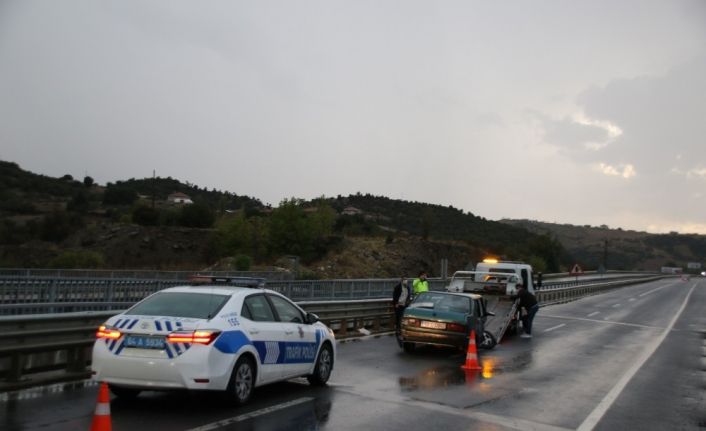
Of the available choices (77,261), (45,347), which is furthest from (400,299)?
(77,261)

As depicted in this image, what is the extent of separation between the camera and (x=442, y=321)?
604 inches

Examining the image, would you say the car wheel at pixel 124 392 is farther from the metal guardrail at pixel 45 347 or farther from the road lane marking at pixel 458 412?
the road lane marking at pixel 458 412

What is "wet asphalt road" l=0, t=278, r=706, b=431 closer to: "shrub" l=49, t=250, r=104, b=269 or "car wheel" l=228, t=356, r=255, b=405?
"car wheel" l=228, t=356, r=255, b=405

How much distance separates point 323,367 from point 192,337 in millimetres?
3300

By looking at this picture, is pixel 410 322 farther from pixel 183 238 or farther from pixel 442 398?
pixel 183 238

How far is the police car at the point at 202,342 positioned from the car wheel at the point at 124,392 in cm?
1

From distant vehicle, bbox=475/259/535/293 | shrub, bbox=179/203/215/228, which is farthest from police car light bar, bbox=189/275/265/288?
shrub, bbox=179/203/215/228

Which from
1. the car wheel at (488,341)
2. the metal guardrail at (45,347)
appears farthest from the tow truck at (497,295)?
the metal guardrail at (45,347)

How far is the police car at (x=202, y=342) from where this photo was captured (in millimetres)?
7645

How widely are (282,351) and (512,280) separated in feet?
47.4

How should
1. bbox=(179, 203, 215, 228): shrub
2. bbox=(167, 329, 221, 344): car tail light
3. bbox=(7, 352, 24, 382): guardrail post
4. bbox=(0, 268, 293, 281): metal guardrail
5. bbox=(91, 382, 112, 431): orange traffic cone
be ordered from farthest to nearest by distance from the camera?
bbox=(179, 203, 215, 228): shrub → bbox=(0, 268, 293, 281): metal guardrail → bbox=(7, 352, 24, 382): guardrail post → bbox=(167, 329, 221, 344): car tail light → bbox=(91, 382, 112, 431): orange traffic cone

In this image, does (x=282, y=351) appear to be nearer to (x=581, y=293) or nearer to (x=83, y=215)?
(x=581, y=293)

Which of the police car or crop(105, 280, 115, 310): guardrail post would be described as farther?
crop(105, 280, 115, 310): guardrail post

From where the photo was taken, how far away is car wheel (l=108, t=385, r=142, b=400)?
844cm
